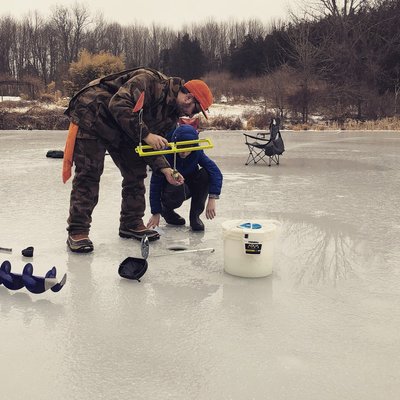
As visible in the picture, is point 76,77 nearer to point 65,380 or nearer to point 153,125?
point 153,125

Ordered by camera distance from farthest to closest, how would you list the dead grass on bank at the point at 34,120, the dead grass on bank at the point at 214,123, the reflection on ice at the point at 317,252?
the dead grass on bank at the point at 34,120
the dead grass on bank at the point at 214,123
the reflection on ice at the point at 317,252

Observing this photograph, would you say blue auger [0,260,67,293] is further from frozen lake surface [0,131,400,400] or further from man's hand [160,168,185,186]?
man's hand [160,168,185,186]

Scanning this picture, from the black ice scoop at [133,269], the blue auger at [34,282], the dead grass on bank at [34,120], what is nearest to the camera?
the blue auger at [34,282]

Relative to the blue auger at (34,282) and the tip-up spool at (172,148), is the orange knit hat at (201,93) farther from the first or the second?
the blue auger at (34,282)

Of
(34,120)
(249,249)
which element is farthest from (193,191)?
(34,120)

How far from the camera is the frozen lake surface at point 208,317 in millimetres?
1961

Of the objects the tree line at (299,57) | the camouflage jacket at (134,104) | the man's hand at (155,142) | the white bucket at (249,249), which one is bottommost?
the white bucket at (249,249)

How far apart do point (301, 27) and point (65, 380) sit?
31.1 meters

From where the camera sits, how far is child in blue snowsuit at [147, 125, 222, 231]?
4.06 m

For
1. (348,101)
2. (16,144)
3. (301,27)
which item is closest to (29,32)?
(301,27)

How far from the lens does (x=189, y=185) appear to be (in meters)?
4.40

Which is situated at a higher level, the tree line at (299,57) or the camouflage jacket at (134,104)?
the tree line at (299,57)

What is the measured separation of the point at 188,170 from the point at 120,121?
100 cm

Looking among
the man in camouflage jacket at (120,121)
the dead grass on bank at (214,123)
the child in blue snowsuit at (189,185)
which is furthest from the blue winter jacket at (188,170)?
the dead grass on bank at (214,123)
